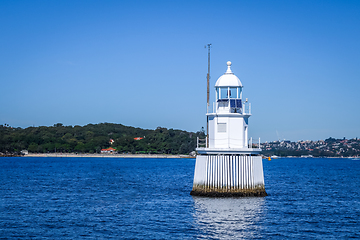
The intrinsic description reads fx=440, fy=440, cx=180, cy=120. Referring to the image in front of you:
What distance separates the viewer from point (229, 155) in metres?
33.5

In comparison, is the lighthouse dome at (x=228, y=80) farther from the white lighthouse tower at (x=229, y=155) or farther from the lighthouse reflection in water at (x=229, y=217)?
the lighthouse reflection in water at (x=229, y=217)

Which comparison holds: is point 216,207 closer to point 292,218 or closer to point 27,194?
point 292,218

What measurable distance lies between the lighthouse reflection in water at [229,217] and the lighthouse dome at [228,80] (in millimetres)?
8856

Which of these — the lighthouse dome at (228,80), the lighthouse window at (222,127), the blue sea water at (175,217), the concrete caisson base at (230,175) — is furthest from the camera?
the lighthouse dome at (228,80)

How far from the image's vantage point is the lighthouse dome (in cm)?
3447

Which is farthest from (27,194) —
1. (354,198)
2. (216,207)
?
(354,198)

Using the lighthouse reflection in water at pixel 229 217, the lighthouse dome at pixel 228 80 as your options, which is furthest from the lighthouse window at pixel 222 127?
the lighthouse reflection in water at pixel 229 217

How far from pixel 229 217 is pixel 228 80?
38.7 ft

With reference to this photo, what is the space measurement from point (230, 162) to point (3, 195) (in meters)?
21.1

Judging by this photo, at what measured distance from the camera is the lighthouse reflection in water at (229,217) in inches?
938

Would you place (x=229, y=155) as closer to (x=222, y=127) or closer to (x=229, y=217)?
(x=222, y=127)

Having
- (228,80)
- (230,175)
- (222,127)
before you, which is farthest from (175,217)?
(228,80)

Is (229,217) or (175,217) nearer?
(229,217)

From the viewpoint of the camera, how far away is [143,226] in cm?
2553
